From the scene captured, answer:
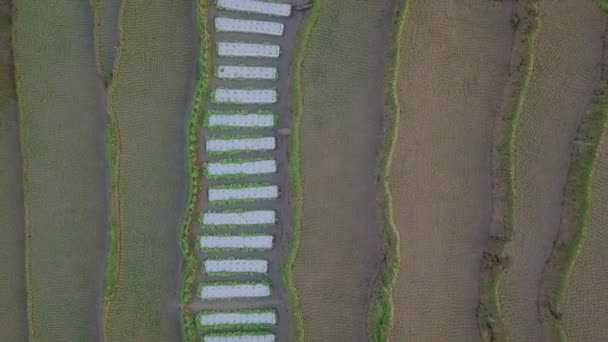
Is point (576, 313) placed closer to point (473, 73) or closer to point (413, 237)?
point (413, 237)

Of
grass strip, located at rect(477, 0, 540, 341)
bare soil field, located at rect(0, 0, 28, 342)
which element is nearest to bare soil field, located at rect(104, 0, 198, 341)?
bare soil field, located at rect(0, 0, 28, 342)

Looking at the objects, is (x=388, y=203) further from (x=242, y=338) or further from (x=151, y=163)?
(x=151, y=163)

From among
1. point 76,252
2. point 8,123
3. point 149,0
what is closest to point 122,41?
point 149,0

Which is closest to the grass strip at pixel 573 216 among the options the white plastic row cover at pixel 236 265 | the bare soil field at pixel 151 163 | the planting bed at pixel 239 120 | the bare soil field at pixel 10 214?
the white plastic row cover at pixel 236 265

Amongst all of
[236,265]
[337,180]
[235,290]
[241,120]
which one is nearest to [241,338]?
[235,290]

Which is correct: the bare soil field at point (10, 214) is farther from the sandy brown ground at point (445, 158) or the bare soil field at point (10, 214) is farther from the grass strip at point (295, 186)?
the sandy brown ground at point (445, 158)

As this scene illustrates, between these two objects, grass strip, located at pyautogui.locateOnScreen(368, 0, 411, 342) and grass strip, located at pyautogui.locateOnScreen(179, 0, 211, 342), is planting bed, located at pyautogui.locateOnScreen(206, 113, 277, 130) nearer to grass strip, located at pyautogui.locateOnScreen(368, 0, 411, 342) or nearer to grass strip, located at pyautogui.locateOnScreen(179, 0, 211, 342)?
grass strip, located at pyautogui.locateOnScreen(179, 0, 211, 342)

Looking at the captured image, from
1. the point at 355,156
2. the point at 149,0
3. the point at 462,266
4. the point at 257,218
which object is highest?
the point at 149,0
